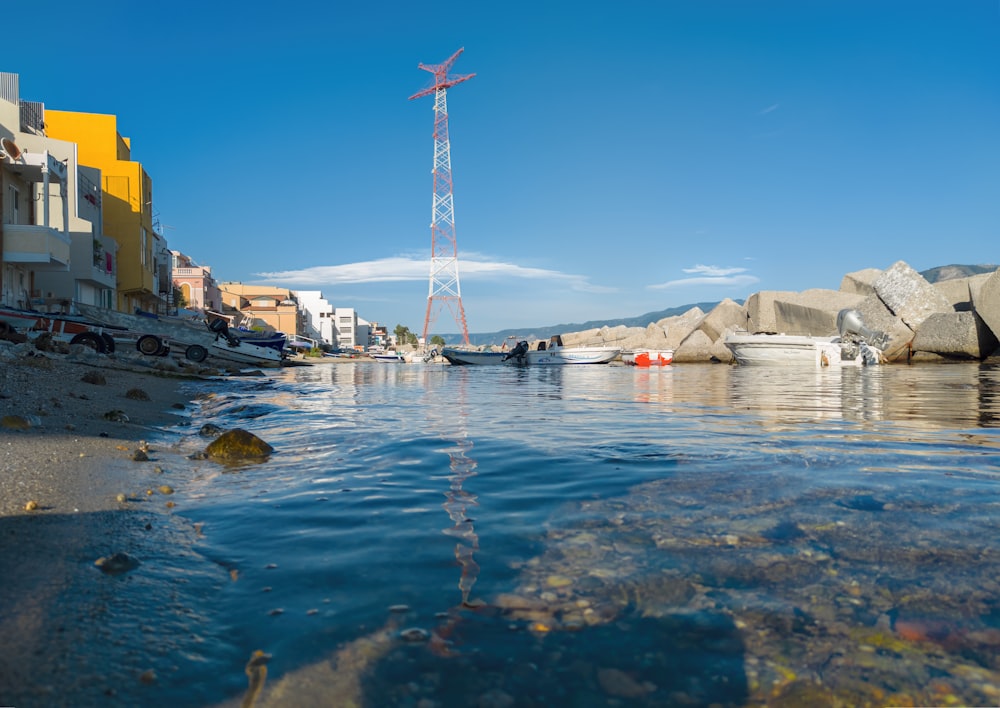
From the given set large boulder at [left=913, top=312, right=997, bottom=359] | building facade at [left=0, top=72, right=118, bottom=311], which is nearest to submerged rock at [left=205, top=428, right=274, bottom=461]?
building facade at [left=0, top=72, right=118, bottom=311]

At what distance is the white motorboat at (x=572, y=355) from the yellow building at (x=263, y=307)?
50.7 meters

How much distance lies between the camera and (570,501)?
4.04 meters

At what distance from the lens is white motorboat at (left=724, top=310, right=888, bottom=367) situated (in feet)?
109

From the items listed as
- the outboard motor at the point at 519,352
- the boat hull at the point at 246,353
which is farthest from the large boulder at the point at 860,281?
the boat hull at the point at 246,353

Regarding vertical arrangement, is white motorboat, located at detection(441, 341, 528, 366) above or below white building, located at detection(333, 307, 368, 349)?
below

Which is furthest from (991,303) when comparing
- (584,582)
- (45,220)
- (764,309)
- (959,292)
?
(45,220)

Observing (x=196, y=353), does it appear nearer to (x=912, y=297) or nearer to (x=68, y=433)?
(x=68, y=433)

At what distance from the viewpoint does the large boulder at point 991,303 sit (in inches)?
1009

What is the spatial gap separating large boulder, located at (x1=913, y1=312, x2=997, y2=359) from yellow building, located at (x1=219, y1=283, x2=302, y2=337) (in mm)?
73420

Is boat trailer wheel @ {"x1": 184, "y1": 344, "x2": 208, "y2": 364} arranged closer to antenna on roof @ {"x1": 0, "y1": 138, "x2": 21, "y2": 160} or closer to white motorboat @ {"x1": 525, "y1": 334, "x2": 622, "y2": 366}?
antenna on roof @ {"x1": 0, "y1": 138, "x2": 21, "y2": 160}

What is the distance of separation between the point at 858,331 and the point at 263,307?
273 feet

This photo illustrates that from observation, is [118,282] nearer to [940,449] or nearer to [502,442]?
[502,442]

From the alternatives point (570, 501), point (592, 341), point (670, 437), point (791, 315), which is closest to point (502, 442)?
point (670, 437)

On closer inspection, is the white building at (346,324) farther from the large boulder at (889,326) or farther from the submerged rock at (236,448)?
the submerged rock at (236,448)
